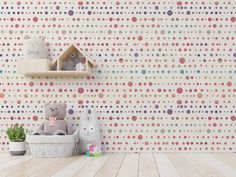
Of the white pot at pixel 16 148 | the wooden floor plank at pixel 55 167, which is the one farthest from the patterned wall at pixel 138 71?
the wooden floor plank at pixel 55 167

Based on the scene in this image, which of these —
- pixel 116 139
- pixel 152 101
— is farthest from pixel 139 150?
pixel 152 101

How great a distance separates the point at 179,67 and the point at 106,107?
581mm

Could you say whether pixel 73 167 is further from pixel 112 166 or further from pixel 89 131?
pixel 89 131

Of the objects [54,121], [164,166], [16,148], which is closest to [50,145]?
[54,121]

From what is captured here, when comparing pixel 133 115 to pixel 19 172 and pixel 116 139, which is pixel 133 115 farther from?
pixel 19 172

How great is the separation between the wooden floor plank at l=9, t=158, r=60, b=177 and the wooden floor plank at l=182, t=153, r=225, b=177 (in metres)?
0.77

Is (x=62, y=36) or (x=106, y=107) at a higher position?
(x=62, y=36)

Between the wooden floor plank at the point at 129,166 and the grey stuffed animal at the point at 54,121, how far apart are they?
0.45 metres

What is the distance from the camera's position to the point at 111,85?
8.67 feet

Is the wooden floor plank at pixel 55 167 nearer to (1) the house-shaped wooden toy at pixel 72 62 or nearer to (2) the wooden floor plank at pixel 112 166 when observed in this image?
(2) the wooden floor plank at pixel 112 166

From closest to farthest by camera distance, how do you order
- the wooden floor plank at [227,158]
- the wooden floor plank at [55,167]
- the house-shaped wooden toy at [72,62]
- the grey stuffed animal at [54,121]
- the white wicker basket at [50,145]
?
the wooden floor plank at [55,167] → the wooden floor plank at [227,158] → the white wicker basket at [50,145] → the grey stuffed animal at [54,121] → the house-shaped wooden toy at [72,62]

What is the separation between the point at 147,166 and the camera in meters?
1.95

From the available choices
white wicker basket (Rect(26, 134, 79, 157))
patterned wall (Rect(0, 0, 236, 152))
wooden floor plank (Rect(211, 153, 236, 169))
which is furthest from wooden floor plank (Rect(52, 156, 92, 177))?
wooden floor plank (Rect(211, 153, 236, 169))

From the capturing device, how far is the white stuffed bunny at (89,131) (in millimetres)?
2514
